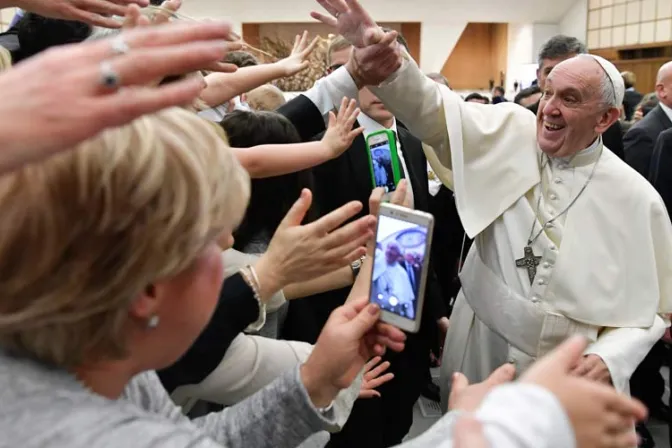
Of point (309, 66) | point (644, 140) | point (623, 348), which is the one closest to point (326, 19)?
point (623, 348)

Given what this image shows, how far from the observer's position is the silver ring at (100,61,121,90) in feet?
1.80

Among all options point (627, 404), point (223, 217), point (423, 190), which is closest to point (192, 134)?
point (223, 217)

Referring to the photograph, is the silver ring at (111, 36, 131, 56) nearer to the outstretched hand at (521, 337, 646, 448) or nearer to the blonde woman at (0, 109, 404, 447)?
the blonde woman at (0, 109, 404, 447)

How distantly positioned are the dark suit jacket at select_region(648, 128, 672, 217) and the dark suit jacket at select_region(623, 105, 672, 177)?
1.62 feet

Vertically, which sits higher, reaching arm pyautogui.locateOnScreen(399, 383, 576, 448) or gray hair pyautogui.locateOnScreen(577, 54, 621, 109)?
gray hair pyautogui.locateOnScreen(577, 54, 621, 109)

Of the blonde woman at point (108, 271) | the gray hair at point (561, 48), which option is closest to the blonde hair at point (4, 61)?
the blonde woman at point (108, 271)

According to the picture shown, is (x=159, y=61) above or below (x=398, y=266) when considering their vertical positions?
above

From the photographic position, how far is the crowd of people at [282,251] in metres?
0.60

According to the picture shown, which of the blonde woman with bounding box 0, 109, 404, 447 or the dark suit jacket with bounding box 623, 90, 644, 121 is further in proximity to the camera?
the dark suit jacket with bounding box 623, 90, 644, 121

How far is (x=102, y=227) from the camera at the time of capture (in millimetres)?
623

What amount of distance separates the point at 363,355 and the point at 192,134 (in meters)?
0.65

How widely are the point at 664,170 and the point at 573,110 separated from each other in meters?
1.24

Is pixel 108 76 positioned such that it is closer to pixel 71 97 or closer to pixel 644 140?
pixel 71 97

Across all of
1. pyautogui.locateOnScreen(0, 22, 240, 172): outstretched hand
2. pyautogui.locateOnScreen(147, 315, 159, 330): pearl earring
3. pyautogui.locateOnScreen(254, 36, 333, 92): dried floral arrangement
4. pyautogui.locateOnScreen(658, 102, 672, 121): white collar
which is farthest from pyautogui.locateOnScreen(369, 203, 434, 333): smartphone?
pyautogui.locateOnScreen(658, 102, 672, 121): white collar
